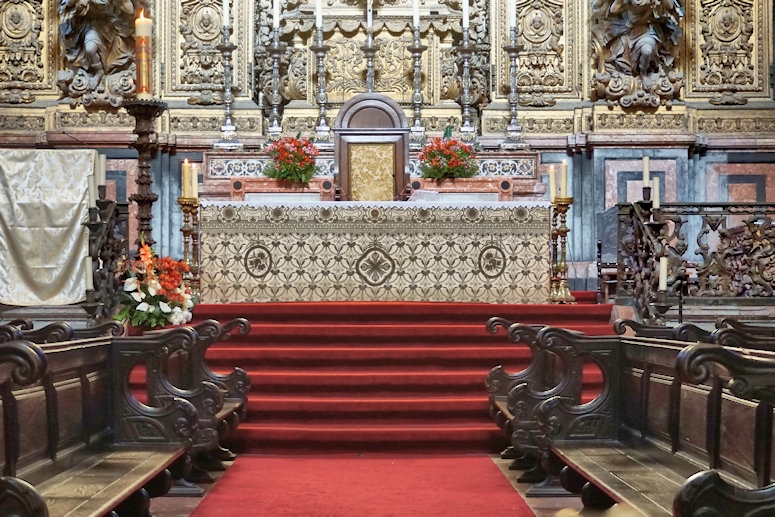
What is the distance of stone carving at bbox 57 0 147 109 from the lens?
1180 centimetres

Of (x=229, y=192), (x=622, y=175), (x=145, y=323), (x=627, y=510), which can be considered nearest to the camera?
(x=627, y=510)

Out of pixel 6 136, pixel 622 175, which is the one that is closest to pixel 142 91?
pixel 6 136

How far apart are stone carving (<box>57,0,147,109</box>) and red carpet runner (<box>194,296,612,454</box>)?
165 inches

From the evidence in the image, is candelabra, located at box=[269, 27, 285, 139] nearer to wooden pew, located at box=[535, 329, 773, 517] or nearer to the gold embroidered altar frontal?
the gold embroidered altar frontal

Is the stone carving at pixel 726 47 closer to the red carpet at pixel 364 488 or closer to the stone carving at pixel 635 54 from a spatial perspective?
the stone carving at pixel 635 54

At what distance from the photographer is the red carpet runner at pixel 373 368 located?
6.71m

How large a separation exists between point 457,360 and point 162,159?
5.51m

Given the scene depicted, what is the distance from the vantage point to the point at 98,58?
38.8 feet

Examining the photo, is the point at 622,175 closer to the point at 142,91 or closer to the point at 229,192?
the point at 229,192

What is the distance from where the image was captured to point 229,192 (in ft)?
35.1

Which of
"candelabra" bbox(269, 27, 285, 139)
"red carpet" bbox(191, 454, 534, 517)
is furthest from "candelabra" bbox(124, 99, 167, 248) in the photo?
"candelabra" bbox(269, 27, 285, 139)

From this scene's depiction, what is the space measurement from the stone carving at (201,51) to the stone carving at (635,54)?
415cm

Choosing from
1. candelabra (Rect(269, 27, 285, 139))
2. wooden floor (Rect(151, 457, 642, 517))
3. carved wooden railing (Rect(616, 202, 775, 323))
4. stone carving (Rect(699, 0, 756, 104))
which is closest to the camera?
wooden floor (Rect(151, 457, 642, 517))

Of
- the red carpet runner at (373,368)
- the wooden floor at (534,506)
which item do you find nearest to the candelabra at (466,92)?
the red carpet runner at (373,368)
